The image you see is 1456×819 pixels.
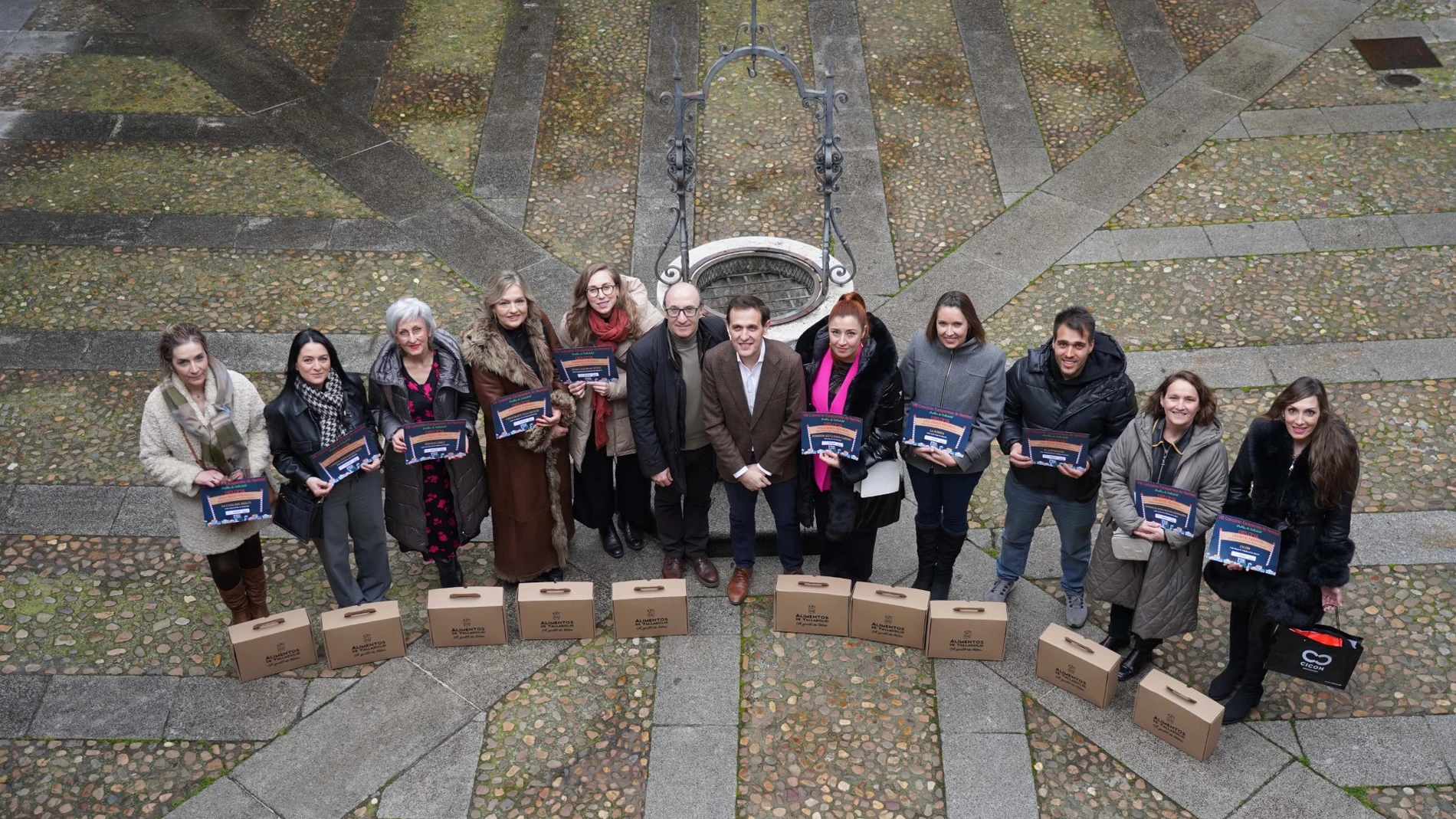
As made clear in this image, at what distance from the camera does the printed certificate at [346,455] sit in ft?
21.3

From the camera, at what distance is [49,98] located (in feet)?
41.0

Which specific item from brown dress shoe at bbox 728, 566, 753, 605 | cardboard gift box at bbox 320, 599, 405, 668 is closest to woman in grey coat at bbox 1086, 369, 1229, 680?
brown dress shoe at bbox 728, 566, 753, 605

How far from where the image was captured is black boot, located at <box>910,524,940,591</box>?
7.32m

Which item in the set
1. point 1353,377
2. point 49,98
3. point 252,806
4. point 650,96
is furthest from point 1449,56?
point 49,98

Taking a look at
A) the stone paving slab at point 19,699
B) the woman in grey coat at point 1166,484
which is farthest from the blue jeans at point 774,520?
the stone paving slab at point 19,699

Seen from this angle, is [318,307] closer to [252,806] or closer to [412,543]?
[412,543]

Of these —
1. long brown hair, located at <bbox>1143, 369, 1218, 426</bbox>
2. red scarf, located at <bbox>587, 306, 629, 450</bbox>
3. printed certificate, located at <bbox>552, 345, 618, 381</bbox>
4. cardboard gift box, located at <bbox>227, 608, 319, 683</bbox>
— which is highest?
red scarf, located at <bbox>587, 306, 629, 450</bbox>

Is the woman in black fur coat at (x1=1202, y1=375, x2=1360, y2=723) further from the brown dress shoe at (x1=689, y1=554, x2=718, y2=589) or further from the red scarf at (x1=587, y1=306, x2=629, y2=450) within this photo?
the red scarf at (x1=587, y1=306, x2=629, y2=450)

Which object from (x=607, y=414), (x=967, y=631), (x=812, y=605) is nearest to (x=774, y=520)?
(x=812, y=605)

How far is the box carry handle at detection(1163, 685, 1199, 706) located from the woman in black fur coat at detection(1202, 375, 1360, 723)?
1.33ft

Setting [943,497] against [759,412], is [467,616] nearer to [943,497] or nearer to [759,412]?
[759,412]

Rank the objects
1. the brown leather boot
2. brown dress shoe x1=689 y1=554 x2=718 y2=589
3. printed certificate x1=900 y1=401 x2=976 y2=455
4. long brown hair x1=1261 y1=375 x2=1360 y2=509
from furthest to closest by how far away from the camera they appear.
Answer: brown dress shoe x1=689 y1=554 x2=718 y2=589, the brown leather boot, printed certificate x1=900 y1=401 x2=976 y2=455, long brown hair x1=1261 y1=375 x2=1360 y2=509

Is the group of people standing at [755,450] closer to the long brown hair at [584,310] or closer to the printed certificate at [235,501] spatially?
the long brown hair at [584,310]

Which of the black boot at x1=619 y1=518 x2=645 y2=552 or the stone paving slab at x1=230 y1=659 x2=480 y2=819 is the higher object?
the black boot at x1=619 y1=518 x2=645 y2=552
